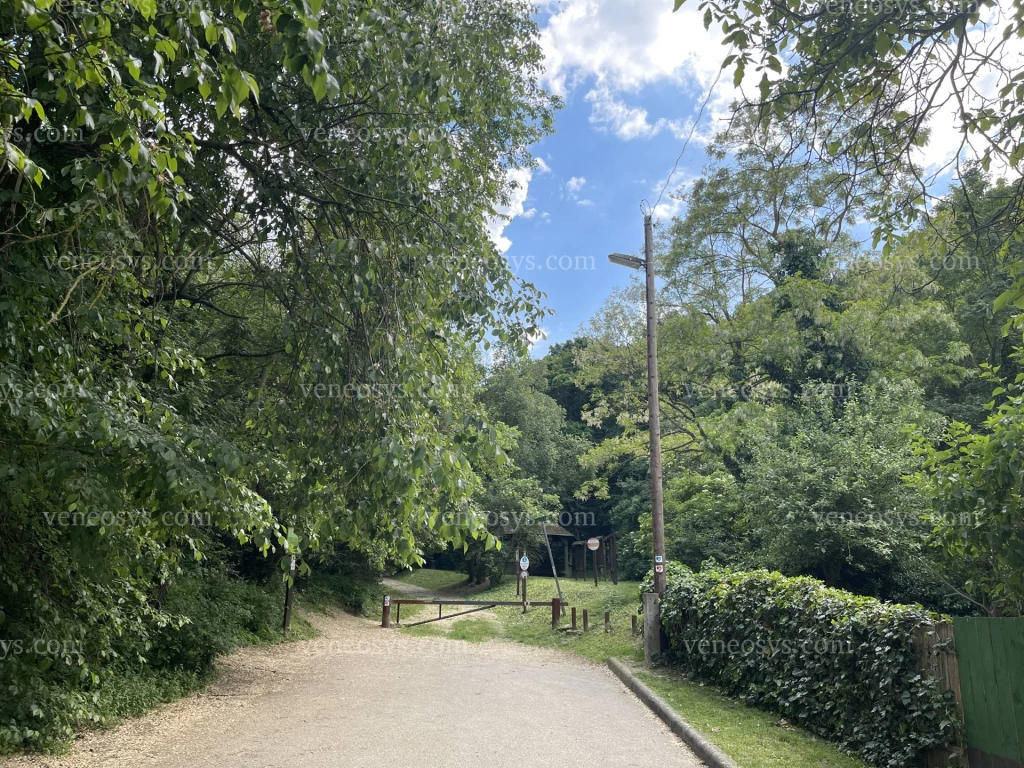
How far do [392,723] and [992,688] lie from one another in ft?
21.3

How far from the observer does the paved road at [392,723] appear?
7.37 metres

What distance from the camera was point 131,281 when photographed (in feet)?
18.3

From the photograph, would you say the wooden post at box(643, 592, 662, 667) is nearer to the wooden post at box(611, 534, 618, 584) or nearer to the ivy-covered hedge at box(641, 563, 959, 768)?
the ivy-covered hedge at box(641, 563, 959, 768)

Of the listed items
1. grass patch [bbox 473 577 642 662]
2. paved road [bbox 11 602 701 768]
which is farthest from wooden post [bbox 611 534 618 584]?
paved road [bbox 11 602 701 768]

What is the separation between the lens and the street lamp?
14.4 meters

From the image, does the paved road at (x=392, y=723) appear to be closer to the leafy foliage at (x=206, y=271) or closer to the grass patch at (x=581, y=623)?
the leafy foliage at (x=206, y=271)

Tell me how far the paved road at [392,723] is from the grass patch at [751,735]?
458mm

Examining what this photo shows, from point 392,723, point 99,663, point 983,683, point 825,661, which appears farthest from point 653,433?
point 99,663

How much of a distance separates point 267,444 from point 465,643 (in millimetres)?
14298

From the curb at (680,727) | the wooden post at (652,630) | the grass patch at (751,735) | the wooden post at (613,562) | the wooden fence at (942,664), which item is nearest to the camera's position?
the wooden fence at (942,664)

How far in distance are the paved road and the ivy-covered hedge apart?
1476mm

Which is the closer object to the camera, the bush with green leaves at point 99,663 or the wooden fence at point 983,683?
the wooden fence at point 983,683

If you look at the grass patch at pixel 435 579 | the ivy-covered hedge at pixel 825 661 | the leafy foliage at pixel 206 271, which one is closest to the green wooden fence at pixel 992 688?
the ivy-covered hedge at pixel 825 661

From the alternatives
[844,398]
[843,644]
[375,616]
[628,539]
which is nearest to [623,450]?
[844,398]
